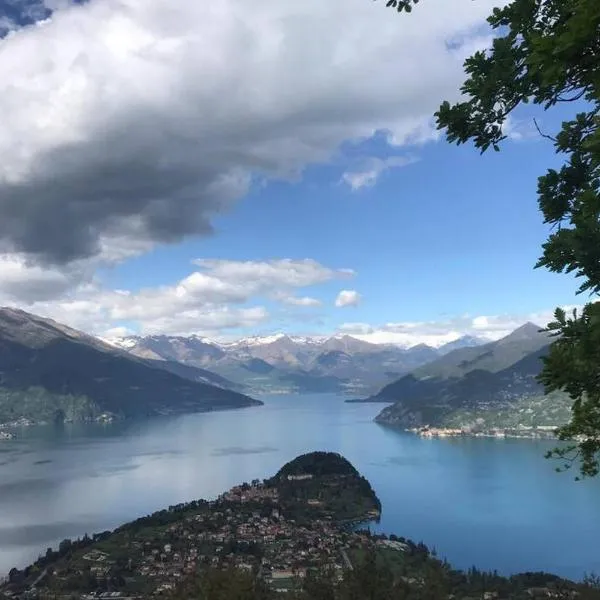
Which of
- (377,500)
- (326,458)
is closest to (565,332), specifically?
(377,500)

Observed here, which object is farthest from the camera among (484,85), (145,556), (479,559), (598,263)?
(479,559)

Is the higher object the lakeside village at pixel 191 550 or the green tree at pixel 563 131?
the green tree at pixel 563 131

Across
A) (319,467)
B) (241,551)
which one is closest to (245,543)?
(241,551)

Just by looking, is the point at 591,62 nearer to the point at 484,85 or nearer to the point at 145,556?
the point at 484,85

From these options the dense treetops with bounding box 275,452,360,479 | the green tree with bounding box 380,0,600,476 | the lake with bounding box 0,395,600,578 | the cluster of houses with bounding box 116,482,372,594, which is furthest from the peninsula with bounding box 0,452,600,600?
the green tree with bounding box 380,0,600,476

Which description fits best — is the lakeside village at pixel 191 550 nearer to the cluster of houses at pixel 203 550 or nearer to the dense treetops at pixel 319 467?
the cluster of houses at pixel 203 550

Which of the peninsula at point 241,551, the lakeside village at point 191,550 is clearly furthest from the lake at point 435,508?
the lakeside village at point 191,550

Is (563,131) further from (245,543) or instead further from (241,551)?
(245,543)

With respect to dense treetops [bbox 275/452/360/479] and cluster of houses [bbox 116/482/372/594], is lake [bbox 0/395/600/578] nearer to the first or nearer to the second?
dense treetops [bbox 275/452/360/479]
